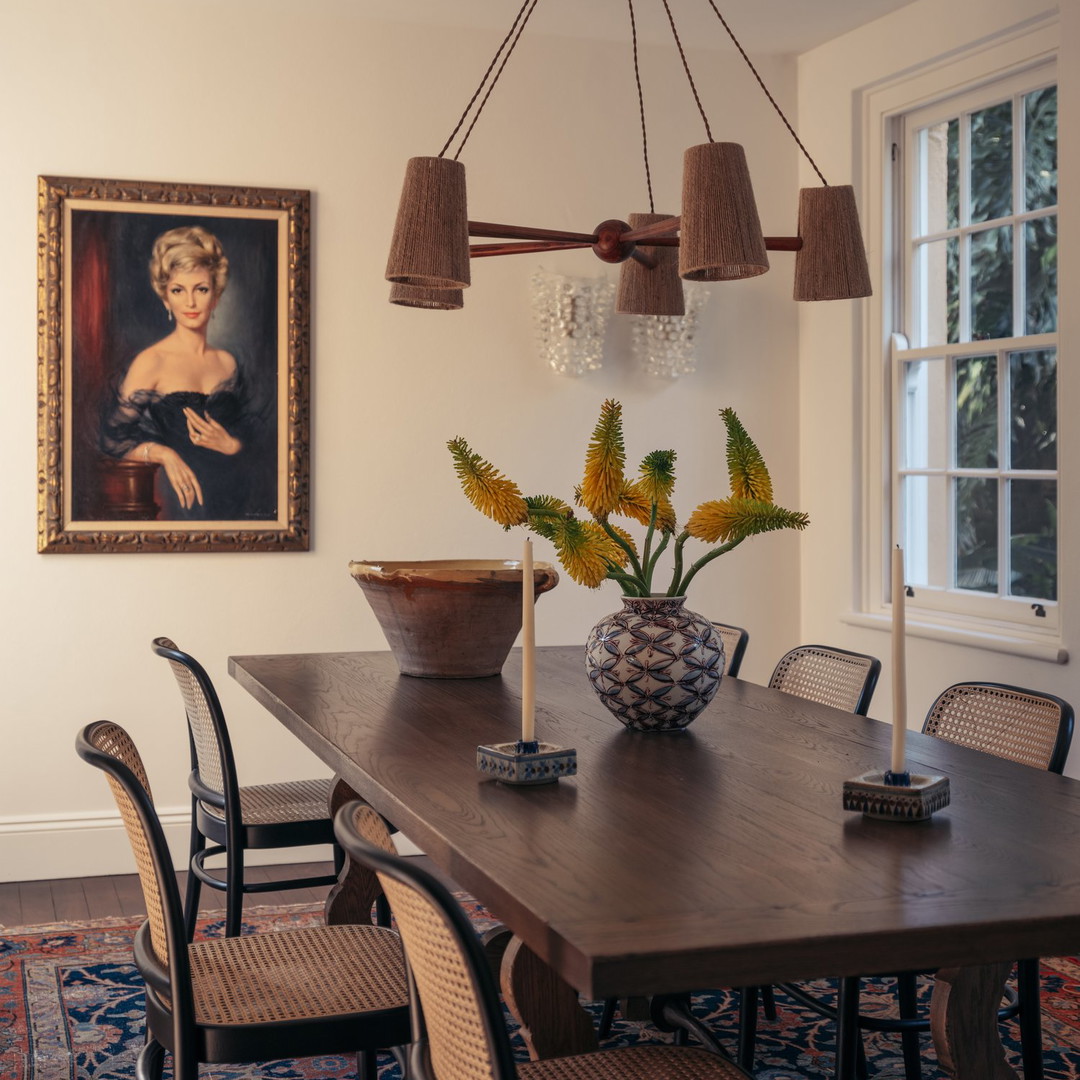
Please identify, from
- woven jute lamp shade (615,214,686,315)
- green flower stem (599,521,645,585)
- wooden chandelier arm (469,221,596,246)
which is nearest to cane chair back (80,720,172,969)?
green flower stem (599,521,645,585)

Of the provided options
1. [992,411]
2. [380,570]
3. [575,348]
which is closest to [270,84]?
[575,348]

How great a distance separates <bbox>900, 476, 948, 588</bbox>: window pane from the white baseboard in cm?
256

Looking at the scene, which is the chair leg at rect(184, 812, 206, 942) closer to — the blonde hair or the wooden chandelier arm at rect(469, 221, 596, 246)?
the wooden chandelier arm at rect(469, 221, 596, 246)

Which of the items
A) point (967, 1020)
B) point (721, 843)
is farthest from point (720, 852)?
point (967, 1020)

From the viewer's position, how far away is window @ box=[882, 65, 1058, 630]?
4078 mm

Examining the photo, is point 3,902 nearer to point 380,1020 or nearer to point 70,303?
point 70,303

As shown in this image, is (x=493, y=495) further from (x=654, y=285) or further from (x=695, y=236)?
(x=654, y=285)

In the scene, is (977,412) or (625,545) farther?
(977,412)

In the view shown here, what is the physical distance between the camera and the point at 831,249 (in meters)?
2.68

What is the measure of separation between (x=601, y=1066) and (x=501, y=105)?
367cm

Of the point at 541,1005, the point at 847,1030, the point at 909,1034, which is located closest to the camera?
the point at 541,1005

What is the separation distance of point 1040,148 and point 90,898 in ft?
11.9

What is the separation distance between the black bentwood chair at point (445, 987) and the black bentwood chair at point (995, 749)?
624 mm

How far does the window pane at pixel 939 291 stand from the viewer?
4469mm
